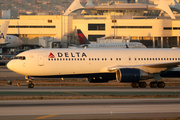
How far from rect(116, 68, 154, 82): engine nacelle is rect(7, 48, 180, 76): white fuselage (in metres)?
1.18

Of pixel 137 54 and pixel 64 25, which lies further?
pixel 64 25

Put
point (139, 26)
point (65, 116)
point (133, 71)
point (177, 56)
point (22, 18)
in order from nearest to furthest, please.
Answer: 1. point (65, 116)
2. point (133, 71)
3. point (177, 56)
4. point (139, 26)
5. point (22, 18)

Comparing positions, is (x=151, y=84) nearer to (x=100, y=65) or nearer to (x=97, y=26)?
(x=100, y=65)

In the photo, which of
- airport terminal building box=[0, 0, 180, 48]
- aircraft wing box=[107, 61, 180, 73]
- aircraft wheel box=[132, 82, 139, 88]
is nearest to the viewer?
aircraft wing box=[107, 61, 180, 73]

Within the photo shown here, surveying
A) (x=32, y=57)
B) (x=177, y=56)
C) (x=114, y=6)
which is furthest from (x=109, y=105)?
(x=114, y=6)

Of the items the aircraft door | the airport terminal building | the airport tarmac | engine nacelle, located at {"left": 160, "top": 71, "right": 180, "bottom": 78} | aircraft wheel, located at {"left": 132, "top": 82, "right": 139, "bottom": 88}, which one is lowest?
aircraft wheel, located at {"left": 132, "top": 82, "right": 139, "bottom": 88}

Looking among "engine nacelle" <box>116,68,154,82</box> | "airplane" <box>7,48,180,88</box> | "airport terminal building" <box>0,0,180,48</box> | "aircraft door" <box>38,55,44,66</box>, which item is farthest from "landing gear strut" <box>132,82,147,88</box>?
"airport terminal building" <box>0,0,180,48</box>

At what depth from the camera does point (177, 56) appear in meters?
35.6

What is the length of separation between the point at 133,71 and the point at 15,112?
53.6 feet

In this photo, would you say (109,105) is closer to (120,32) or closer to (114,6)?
(120,32)

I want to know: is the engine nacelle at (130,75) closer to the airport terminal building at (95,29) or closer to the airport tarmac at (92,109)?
the airport tarmac at (92,109)

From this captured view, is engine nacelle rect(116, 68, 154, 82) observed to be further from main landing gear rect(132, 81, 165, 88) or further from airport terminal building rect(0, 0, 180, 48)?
airport terminal building rect(0, 0, 180, 48)

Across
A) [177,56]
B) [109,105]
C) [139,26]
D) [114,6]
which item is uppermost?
[114,6]

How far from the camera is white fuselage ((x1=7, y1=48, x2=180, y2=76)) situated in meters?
33.3
